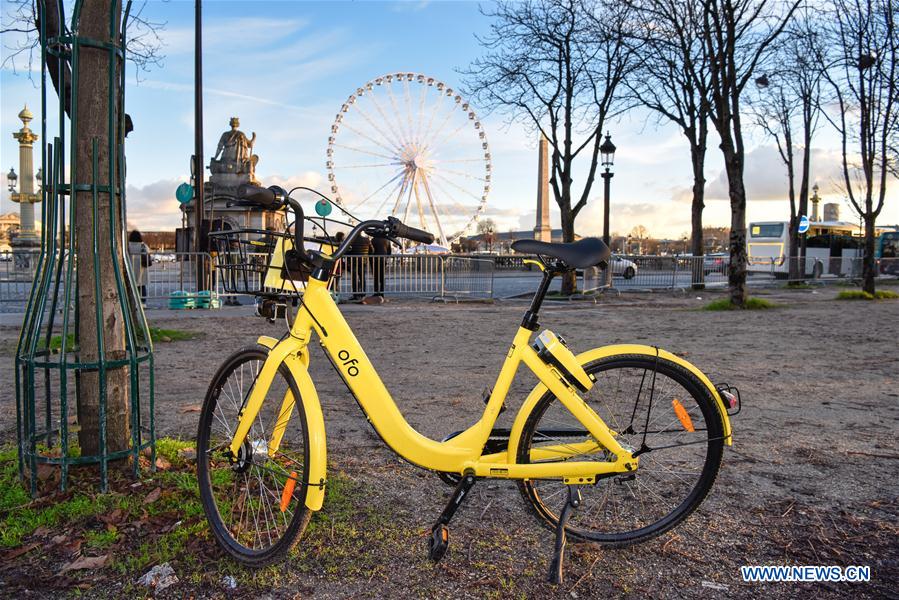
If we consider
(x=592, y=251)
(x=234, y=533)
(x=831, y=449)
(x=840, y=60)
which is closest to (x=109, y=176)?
(x=234, y=533)

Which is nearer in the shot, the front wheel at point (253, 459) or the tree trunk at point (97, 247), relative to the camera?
the front wheel at point (253, 459)

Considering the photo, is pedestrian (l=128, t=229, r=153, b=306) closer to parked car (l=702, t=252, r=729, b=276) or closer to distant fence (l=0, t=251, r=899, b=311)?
distant fence (l=0, t=251, r=899, b=311)

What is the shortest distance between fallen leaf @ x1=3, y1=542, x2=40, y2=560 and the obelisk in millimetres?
29336

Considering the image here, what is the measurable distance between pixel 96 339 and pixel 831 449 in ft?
13.1

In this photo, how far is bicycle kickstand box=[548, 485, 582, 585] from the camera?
2.37 meters

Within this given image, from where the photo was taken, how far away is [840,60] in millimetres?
15773

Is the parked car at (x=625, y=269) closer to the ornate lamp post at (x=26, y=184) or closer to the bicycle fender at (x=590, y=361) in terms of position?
the bicycle fender at (x=590, y=361)

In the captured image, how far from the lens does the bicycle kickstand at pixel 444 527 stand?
241 centimetres

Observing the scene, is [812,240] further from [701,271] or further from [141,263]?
[141,263]

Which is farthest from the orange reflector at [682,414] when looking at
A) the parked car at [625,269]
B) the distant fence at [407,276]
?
the parked car at [625,269]

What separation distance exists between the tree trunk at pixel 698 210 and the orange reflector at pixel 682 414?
722 inches

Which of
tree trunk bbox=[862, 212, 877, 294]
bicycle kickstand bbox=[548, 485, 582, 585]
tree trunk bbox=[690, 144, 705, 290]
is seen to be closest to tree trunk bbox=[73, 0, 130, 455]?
bicycle kickstand bbox=[548, 485, 582, 585]

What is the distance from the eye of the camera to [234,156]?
3438 cm

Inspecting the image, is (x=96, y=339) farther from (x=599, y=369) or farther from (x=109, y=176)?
(x=599, y=369)
